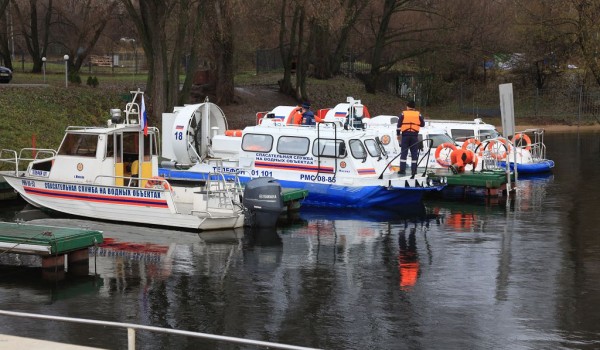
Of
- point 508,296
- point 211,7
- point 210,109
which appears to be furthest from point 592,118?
point 508,296

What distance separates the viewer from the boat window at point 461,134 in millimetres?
35062

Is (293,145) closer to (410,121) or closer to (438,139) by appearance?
(410,121)

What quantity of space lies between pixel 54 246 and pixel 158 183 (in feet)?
21.7

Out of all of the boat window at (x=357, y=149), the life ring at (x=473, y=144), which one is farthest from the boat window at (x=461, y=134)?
the boat window at (x=357, y=149)

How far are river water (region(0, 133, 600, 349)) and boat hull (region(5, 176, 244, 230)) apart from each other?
12.7 inches

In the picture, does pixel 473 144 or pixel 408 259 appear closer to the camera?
pixel 408 259

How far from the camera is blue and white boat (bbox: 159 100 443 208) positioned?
85.0ft

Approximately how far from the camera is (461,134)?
35.3 meters

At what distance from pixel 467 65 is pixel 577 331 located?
51.9 m

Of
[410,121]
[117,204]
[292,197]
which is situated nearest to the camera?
[117,204]

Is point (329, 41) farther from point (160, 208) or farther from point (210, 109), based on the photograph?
point (160, 208)

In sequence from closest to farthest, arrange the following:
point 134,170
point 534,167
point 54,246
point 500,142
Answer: point 54,246, point 134,170, point 500,142, point 534,167

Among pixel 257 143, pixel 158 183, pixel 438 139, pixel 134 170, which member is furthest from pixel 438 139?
pixel 134 170

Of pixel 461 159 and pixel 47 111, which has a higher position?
pixel 47 111
